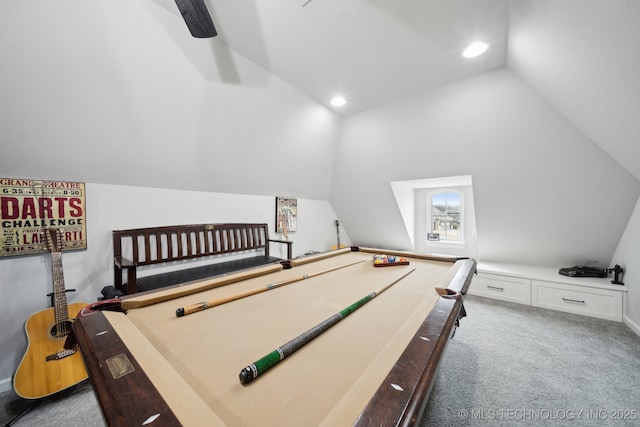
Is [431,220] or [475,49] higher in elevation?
[475,49]

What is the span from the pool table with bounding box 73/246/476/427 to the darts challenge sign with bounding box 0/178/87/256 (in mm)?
1482

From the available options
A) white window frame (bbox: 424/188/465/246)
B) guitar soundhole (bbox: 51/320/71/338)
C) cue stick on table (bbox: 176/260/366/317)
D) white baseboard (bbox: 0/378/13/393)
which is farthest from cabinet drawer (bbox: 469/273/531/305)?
white baseboard (bbox: 0/378/13/393)

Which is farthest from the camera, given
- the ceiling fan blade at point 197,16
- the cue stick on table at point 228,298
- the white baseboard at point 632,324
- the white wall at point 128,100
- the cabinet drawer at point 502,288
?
the cabinet drawer at point 502,288

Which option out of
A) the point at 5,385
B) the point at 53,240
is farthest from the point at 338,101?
the point at 5,385

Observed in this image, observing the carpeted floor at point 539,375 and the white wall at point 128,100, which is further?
the white wall at point 128,100

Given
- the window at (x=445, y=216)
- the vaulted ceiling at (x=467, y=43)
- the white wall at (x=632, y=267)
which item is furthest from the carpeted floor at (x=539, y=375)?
the window at (x=445, y=216)

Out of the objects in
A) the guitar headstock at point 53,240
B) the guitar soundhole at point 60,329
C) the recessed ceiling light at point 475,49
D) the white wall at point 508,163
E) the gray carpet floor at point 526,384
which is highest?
the recessed ceiling light at point 475,49

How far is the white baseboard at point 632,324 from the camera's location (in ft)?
7.32

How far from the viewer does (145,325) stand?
0.93 m

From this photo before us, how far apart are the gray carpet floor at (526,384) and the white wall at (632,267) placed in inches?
5.6

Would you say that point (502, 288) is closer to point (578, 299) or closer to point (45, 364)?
point (578, 299)

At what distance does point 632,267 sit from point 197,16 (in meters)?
4.35

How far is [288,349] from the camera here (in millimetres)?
747

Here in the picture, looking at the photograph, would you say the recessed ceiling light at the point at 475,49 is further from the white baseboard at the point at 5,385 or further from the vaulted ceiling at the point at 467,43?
the white baseboard at the point at 5,385
